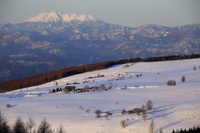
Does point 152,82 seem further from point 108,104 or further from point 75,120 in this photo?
point 75,120

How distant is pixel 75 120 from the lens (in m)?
45.5

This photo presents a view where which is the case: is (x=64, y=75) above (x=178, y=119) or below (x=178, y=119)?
above

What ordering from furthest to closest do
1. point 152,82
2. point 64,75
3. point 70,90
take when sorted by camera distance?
point 64,75
point 152,82
point 70,90

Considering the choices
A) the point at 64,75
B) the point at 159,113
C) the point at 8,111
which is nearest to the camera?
the point at 159,113

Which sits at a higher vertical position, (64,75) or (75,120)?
(64,75)

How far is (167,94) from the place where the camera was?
60.5m

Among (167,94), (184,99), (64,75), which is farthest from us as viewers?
(64,75)

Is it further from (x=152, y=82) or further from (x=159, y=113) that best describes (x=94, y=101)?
(x=152, y=82)

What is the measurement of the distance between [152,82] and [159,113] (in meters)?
32.8

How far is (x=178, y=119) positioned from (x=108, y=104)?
41.6ft

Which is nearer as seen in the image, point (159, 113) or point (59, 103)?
point (159, 113)

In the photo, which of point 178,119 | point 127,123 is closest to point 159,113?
point 178,119

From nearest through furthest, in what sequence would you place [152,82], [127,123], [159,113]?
[127,123], [159,113], [152,82]

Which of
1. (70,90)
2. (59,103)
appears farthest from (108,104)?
(70,90)
